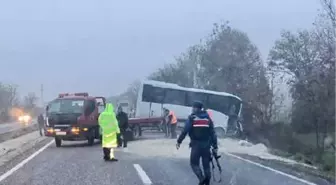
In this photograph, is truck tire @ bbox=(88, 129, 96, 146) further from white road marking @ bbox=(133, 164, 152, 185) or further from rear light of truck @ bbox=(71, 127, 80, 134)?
white road marking @ bbox=(133, 164, 152, 185)

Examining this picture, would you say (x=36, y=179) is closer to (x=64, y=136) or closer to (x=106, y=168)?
(x=106, y=168)

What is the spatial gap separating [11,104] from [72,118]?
9890 centimetres

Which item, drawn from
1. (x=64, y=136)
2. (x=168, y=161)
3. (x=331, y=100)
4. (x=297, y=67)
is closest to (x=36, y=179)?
(x=168, y=161)

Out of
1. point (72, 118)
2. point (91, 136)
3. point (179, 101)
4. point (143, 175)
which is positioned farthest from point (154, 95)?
point (143, 175)

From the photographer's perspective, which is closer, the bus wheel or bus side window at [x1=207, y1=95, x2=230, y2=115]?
the bus wheel

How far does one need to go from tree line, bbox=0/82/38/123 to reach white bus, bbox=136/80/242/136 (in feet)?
223

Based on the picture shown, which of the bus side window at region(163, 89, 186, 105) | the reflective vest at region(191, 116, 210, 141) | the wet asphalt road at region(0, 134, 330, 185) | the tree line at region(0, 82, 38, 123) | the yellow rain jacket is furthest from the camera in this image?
the tree line at region(0, 82, 38, 123)

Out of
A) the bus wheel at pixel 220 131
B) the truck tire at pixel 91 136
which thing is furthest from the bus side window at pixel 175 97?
the truck tire at pixel 91 136

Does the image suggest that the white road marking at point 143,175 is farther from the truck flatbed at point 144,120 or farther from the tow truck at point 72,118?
the truck flatbed at point 144,120

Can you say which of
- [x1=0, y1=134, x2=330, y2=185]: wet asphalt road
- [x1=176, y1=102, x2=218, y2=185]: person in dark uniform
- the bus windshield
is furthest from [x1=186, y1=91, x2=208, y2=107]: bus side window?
[x1=176, y1=102, x2=218, y2=185]: person in dark uniform

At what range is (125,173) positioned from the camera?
1541 cm

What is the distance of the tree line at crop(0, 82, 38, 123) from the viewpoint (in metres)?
115

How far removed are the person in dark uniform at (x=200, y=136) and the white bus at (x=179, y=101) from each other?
33689mm

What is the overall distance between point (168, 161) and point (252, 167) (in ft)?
10.1
